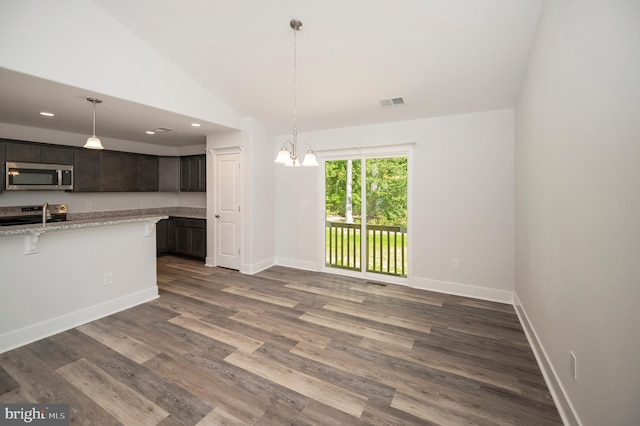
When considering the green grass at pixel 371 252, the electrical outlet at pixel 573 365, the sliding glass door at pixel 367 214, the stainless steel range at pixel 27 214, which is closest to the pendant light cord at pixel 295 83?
the sliding glass door at pixel 367 214

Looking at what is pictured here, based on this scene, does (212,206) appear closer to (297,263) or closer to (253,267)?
(253,267)

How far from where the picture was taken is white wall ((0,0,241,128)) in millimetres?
2281

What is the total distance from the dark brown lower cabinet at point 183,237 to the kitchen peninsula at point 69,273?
189cm

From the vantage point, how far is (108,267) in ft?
10.6

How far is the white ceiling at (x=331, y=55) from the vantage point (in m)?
2.48

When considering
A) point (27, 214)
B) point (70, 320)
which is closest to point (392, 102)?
point (70, 320)

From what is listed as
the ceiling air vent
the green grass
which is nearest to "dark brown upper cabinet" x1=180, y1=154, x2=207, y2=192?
the green grass

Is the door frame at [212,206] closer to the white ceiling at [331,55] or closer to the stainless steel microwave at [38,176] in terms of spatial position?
the white ceiling at [331,55]

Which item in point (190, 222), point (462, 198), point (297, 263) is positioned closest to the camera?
point (462, 198)

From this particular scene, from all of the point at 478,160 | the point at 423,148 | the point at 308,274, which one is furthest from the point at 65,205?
the point at 478,160

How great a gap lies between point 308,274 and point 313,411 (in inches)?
120

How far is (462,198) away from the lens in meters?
3.82

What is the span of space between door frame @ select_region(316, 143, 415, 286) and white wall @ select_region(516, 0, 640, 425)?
1837 mm

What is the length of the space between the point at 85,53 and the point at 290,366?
352cm
